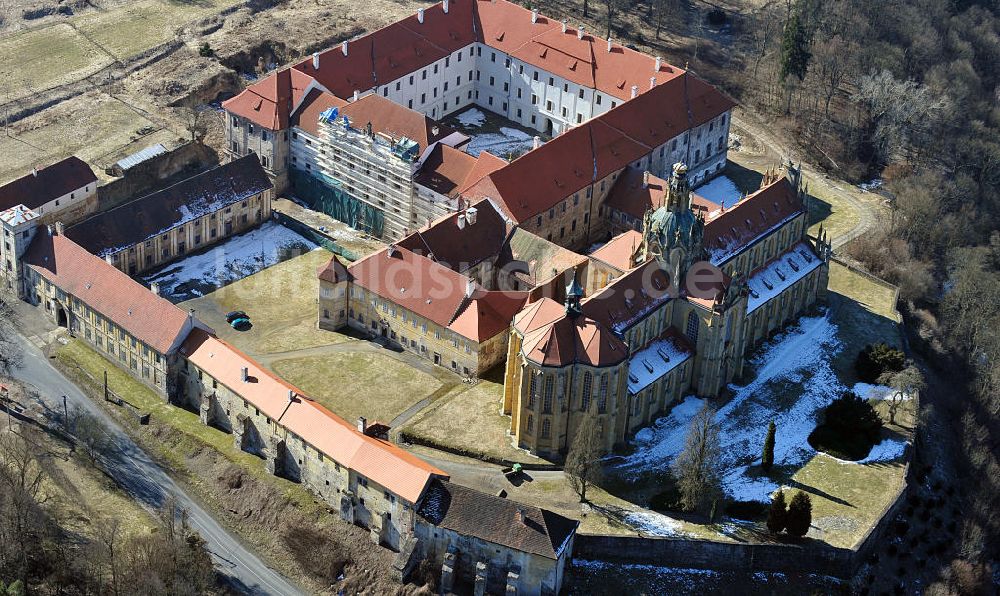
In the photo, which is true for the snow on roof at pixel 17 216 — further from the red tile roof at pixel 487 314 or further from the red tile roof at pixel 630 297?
the red tile roof at pixel 630 297

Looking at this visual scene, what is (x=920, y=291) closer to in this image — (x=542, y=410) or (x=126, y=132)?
(x=542, y=410)

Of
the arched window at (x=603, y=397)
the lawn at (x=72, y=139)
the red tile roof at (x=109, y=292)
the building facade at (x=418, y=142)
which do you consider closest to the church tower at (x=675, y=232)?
the arched window at (x=603, y=397)

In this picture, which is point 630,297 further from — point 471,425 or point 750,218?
point 750,218

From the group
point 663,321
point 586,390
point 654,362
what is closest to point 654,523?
point 586,390

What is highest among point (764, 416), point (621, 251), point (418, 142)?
point (418, 142)

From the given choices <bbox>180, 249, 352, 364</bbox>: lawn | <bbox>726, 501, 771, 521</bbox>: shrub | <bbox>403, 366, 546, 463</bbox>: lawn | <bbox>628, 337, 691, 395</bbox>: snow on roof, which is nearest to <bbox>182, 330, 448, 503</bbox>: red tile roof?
<bbox>403, 366, 546, 463</bbox>: lawn

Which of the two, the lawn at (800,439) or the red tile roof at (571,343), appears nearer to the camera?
the red tile roof at (571,343)
